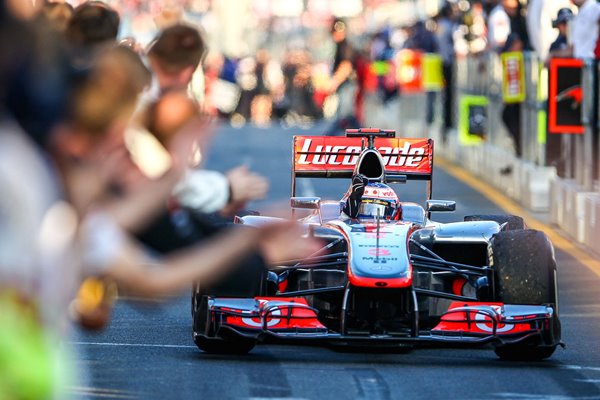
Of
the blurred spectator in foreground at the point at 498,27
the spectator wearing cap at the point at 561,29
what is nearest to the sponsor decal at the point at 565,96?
the spectator wearing cap at the point at 561,29

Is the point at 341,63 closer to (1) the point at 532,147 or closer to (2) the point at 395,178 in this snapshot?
(1) the point at 532,147

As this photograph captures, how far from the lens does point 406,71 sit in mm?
38531

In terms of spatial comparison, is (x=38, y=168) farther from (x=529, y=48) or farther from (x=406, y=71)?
(x=406, y=71)

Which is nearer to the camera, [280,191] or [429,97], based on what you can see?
[280,191]

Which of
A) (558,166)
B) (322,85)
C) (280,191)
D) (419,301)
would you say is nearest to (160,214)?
(419,301)

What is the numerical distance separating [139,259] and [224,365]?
5.64 metres

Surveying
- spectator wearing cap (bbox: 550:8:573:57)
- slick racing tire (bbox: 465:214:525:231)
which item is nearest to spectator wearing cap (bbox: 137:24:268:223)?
slick racing tire (bbox: 465:214:525:231)

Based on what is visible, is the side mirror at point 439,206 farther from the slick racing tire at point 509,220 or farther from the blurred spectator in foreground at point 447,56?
the blurred spectator in foreground at point 447,56

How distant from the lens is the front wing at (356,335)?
1102 cm

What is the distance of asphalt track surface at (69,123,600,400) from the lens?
9961 millimetres

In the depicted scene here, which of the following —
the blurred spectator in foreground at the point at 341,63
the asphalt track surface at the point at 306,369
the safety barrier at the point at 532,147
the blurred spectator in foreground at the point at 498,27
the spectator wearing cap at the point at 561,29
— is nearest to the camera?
the asphalt track surface at the point at 306,369

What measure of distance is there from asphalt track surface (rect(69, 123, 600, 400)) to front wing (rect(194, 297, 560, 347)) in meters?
0.16

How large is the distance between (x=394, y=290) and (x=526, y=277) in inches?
33.9

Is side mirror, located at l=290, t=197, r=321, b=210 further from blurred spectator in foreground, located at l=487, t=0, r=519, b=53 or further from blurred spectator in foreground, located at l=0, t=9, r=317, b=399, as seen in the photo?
blurred spectator in foreground, located at l=487, t=0, r=519, b=53
